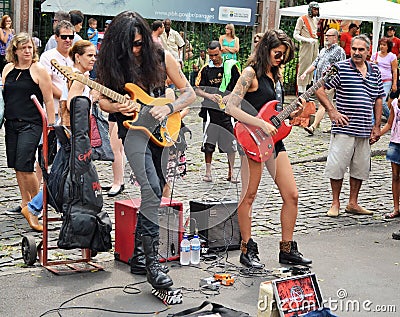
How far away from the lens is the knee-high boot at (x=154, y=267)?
6.33m

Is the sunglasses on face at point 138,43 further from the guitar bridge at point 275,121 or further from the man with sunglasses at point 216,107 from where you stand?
the guitar bridge at point 275,121

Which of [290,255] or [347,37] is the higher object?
[347,37]

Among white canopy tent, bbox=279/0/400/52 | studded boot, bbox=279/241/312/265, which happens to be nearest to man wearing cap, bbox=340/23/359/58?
white canopy tent, bbox=279/0/400/52

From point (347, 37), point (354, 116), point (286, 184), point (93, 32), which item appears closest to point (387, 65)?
point (347, 37)

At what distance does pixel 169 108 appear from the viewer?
6.66 metres

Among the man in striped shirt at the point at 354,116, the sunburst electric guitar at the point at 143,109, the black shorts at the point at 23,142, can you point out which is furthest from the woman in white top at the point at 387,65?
the sunburst electric guitar at the point at 143,109

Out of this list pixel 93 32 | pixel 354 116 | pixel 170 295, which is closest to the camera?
pixel 170 295

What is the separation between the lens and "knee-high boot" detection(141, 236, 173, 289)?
6332mm

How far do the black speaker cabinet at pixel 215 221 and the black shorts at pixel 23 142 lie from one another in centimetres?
180

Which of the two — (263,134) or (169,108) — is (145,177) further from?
(263,134)

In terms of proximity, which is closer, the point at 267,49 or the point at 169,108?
the point at 169,108

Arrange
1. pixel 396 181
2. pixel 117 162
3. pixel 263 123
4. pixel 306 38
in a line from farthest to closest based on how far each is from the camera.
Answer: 1. pixel 306 38
2. pixel 117 162
3. pixel 396 181
4. pixel 263 123

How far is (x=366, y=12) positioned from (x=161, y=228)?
12002 mm

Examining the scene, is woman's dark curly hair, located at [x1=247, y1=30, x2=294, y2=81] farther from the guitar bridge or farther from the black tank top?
the black tank top
